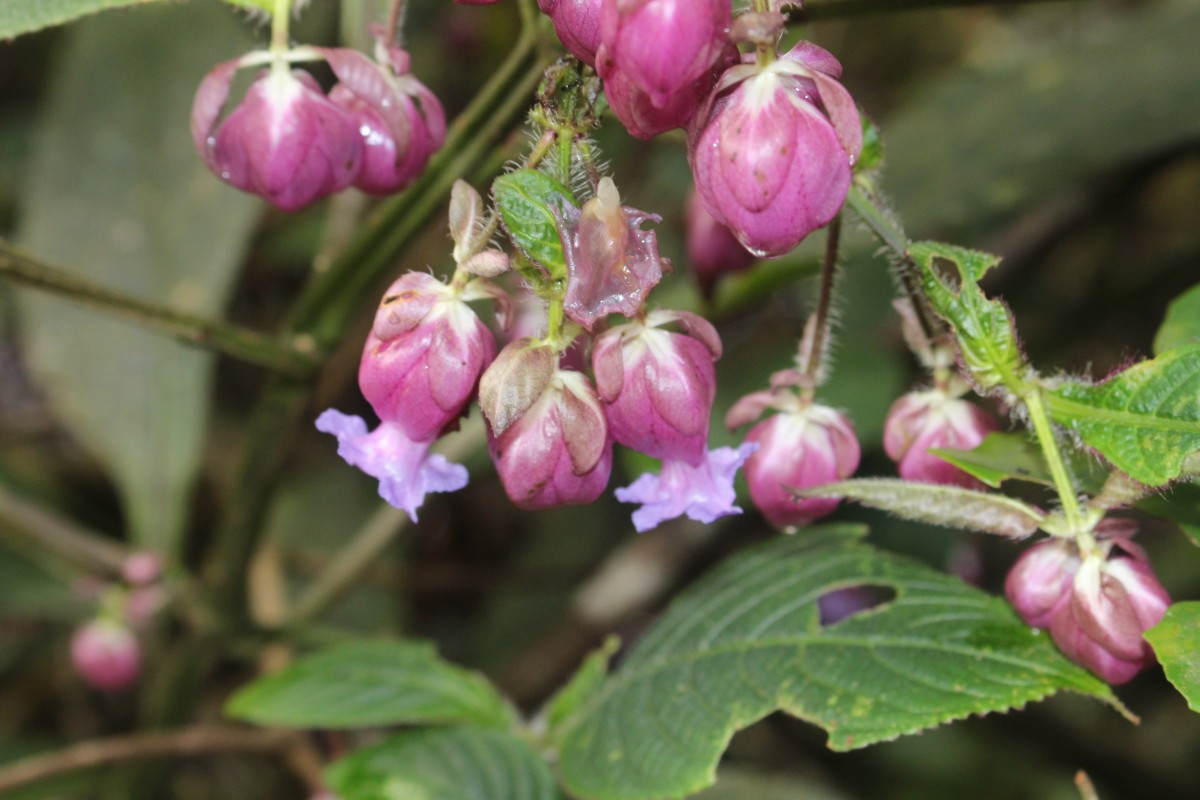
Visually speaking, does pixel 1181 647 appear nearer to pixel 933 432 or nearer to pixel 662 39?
pixel 933 432

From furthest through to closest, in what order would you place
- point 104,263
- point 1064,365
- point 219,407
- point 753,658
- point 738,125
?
point 219,407 → point 1064,365 → point 104,263 → point 753,658 → point 738,125

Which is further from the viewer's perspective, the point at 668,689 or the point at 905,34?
the point at 905,34

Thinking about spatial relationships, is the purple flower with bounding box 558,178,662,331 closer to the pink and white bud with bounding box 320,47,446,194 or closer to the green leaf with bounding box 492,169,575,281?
the green leaf with bounding box 492,169,575,281

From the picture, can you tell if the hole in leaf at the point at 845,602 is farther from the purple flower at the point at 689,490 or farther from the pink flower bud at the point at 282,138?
the pink flower bud at the point at 282,138

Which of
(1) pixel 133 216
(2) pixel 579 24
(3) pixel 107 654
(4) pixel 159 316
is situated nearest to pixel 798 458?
(2) pixel 579 24

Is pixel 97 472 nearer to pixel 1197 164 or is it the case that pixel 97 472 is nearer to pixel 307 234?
pixel 307 234

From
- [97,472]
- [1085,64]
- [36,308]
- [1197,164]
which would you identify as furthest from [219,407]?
[1197,164]

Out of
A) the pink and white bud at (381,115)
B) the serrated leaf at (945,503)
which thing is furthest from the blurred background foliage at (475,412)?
the serrated leaf at (945,503)
